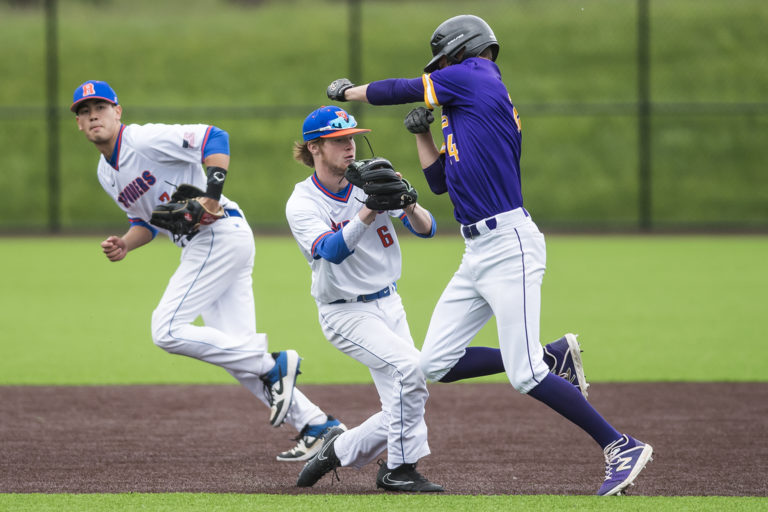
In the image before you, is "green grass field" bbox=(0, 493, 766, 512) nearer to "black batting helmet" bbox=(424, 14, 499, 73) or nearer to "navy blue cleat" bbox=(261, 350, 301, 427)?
"navy blue cleat" bbox=(261, 350, 301, 427)

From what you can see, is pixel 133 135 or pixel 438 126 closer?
pixel 133 135

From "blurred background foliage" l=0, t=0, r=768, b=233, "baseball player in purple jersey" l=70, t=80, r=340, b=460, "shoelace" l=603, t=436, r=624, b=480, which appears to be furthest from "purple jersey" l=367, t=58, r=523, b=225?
Answer: "blurred background foliage" l=0, t=0, r=768, b=233

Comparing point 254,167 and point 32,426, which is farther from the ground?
point 254,167

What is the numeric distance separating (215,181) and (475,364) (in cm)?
210

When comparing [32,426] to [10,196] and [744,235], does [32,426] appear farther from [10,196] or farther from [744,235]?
[10,196]

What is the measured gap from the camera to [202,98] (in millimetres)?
Result: 28562

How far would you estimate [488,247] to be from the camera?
507 centimetres

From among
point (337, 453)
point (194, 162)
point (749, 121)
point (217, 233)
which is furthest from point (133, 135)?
point (749, 121)

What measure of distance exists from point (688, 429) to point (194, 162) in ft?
11.9

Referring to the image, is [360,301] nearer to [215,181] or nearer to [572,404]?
[572,404]

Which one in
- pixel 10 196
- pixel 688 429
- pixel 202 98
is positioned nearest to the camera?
pixel 688 429

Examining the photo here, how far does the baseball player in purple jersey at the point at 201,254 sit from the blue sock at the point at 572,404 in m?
1.64

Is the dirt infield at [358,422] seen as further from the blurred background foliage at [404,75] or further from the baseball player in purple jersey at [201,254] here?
the blurred background foliage at [404,75]

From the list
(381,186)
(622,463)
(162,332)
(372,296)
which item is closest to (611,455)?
(622,463)
